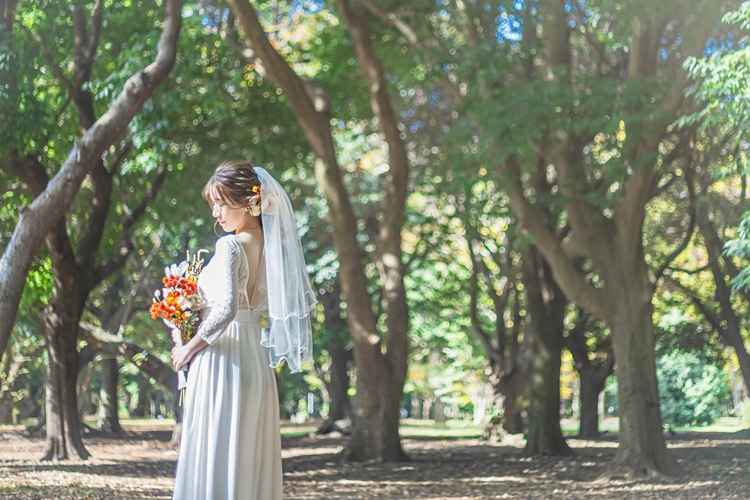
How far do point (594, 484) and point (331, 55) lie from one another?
1029 centimetres

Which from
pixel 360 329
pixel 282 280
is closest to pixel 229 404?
pixel 282 280

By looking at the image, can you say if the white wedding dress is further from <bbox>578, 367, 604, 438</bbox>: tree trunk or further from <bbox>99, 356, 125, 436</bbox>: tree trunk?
<bbox>99, 356, 125, 436</bbox>: tree trunk

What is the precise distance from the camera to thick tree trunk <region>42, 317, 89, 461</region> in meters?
15.1

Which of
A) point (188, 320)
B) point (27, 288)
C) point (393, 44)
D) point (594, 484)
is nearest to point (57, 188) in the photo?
point (188, 320)

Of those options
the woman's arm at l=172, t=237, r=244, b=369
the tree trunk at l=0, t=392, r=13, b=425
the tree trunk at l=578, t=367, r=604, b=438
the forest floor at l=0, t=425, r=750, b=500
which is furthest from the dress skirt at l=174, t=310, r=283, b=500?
the tree trunk at l=0, t=392, r=13, b=425

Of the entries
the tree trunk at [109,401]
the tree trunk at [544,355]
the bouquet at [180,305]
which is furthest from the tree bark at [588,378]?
the bouquet at [180,305]

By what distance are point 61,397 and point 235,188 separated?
11.3 meters

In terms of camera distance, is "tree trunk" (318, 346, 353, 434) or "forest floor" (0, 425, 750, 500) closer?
"forest floor" (0, 425, 750, 500)

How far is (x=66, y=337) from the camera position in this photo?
15141 millimetres

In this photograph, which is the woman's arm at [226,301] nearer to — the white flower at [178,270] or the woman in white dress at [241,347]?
the woman in white dress at [241,347]

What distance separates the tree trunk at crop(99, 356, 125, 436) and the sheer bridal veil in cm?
2198

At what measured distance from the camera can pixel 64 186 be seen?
352 inches

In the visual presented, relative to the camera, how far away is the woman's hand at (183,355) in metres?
5.17

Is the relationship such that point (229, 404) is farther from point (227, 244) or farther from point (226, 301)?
point (227, 244)
